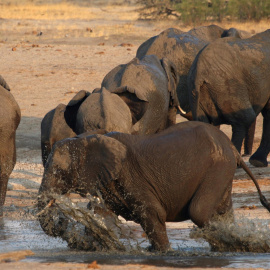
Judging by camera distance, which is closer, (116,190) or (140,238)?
(116,190)

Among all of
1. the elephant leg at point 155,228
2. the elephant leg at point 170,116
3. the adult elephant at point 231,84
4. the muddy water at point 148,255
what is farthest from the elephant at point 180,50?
the elephant leg at point 155,228

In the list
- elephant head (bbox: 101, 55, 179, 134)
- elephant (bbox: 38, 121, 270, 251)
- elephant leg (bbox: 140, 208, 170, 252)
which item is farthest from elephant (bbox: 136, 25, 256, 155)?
elephant leg (bbox: 140, 208, 170, 252)

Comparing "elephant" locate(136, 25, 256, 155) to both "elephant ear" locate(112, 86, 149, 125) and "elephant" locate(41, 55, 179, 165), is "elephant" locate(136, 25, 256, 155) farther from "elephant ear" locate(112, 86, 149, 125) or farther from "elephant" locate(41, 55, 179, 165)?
"elephant ear" locate(112, 86, 149, 125)

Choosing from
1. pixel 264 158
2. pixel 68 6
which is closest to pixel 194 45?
pixel 264 158

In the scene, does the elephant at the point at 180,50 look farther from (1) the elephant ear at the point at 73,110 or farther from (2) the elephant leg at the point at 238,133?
(1) the elephant ear at the point at 73,110

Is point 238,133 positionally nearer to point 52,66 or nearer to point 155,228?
point 155,228

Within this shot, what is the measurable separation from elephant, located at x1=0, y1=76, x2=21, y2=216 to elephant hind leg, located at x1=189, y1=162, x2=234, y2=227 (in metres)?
2.66

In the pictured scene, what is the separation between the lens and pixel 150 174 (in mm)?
5488

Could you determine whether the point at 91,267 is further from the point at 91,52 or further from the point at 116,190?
the point at 91,52

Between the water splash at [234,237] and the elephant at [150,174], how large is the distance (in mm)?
96

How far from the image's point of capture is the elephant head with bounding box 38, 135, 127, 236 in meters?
5.37

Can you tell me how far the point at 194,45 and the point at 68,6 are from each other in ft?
84.3

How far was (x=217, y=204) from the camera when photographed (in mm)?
5438

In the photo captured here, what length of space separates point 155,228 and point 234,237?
22.4 inches
